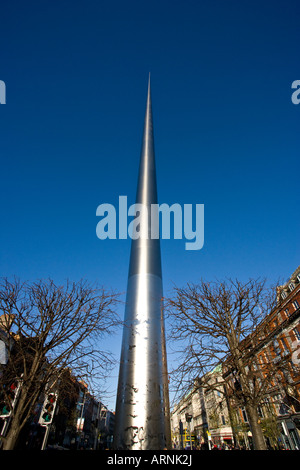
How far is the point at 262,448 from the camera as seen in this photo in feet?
22.2

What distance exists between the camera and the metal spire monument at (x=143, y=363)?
249 inches

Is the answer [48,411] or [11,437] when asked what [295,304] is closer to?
[48,411]

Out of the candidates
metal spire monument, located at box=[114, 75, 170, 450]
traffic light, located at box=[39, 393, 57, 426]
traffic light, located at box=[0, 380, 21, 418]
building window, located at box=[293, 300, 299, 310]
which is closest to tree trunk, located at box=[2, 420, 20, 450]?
traffic light, located at box=[0, 380, 21, 418]

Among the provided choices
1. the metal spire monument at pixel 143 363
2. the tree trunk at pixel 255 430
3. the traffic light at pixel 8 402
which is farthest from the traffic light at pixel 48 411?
the tree trunk at pixel 255 430

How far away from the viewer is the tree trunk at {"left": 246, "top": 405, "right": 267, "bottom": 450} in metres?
6.96

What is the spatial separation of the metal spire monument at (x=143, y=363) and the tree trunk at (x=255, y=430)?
2.77 m

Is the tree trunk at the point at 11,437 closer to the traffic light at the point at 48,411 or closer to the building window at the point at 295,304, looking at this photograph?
the traffic light at the point at 48,411

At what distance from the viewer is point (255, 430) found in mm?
7371

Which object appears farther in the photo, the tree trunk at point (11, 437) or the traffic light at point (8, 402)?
the traffic light at point (8, 402)

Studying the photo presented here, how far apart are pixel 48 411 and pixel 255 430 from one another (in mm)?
6439

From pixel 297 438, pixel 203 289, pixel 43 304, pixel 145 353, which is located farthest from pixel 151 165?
pixel 297 438
